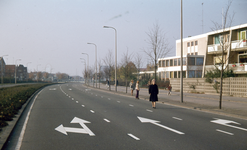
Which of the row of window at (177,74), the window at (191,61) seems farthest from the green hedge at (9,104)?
the window at (191,61)

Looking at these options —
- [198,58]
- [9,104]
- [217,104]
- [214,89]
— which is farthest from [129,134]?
[198,58]

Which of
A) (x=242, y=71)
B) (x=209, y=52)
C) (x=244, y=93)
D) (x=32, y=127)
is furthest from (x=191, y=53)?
(x=32, y=127)

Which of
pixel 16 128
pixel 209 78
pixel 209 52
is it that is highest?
pixel 209 52

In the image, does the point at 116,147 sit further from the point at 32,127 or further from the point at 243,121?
the point at 243,121

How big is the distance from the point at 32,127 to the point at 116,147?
4.10 metres

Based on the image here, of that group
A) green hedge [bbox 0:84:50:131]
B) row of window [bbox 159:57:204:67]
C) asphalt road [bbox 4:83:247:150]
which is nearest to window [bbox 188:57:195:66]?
row of window [bbox 159:57:204:67]

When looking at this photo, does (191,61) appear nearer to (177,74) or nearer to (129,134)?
(177,74)

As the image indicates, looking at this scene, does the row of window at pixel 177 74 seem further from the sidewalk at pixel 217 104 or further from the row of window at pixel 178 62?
the sidewalk at pixel 217 104

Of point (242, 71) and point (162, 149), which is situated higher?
point (242, 71)

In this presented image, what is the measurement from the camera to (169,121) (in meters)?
9.53

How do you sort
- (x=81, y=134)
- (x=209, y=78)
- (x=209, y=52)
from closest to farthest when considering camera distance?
1. (x=81, y=134)
2. (x=209, y=78)
3. (x=209, y=52)

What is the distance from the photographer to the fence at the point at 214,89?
71.4ft

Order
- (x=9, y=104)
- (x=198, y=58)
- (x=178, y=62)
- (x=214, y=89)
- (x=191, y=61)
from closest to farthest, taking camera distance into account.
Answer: (x=9, y=104) < (x=214, y=89) < (x=191, y=61) < (x=198, y=58) < (x=178, y=62)

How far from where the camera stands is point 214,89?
84.7ft
